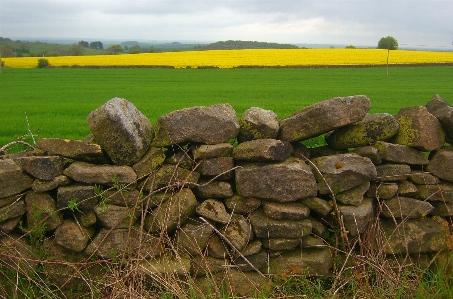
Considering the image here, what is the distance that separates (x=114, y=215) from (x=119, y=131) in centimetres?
85

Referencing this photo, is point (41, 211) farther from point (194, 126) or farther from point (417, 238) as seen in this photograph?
point (417, 238)

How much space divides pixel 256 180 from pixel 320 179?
70cm

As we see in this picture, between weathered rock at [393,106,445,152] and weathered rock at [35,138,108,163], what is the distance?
3247 mm

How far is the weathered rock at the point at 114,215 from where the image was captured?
4098 mm

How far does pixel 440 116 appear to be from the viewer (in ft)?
15.1

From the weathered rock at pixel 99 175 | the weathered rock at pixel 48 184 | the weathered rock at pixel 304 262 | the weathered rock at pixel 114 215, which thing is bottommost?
the weathered rock at pixel 304 262

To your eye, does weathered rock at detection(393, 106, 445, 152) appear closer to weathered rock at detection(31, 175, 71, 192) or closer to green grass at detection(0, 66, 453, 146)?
weathered rock at detection(31, 175, 71, 192)

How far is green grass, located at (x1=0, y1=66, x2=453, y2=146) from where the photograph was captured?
1192 cm

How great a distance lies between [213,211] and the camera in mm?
4230

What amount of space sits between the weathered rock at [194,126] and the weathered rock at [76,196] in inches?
32.7

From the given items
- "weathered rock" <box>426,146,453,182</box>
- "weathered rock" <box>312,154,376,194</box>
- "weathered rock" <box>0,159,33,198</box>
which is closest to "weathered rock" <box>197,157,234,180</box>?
"weathered rock" <box>312,154,376,194</box>

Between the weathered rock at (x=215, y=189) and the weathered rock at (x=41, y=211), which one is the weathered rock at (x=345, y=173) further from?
the weathered rock at (x=41, y=211)

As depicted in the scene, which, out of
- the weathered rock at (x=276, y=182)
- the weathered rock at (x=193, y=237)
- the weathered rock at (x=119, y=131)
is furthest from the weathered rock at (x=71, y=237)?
the weathered rock at (x=276, y=182)

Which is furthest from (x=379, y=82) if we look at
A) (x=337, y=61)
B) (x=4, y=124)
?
(x=4, y=124)
